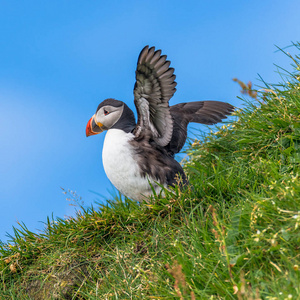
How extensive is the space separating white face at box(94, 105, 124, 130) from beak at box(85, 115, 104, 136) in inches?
5.3

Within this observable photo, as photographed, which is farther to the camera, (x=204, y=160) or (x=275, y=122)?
(x=204, y=160)

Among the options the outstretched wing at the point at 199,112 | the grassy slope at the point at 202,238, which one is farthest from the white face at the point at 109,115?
the grassy slope at the point at 202,238

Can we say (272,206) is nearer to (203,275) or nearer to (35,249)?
(203,275)

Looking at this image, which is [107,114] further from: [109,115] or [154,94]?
[154,94]

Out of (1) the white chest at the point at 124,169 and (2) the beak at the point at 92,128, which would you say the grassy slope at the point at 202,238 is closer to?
(1) the white chest at the point at 124,169

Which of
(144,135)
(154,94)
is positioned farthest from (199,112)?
(154,94)

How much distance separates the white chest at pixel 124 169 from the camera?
6031mm

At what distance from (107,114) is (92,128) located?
0.43 metres

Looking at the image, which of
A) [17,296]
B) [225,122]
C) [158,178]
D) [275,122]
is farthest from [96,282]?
[225,122]

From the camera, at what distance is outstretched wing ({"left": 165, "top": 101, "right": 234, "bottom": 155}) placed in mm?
7585

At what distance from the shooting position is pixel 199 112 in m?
8.07

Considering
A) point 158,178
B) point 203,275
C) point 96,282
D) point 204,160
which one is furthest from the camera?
point 204,160

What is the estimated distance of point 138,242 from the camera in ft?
17.9

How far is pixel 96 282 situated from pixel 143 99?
Result: 2.54 m
